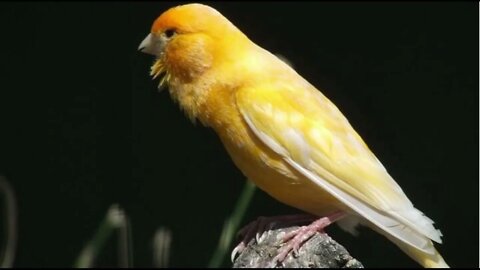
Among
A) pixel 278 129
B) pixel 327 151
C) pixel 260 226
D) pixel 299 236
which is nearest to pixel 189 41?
pixel 278 129

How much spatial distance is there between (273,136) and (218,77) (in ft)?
0.92

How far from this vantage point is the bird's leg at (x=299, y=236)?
2.98 meters

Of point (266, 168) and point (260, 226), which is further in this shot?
point (266, 168)

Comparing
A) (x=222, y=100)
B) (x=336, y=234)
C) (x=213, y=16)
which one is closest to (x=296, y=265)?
(x=222, y=100)

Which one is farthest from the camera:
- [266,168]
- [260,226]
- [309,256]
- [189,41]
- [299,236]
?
[189,41]

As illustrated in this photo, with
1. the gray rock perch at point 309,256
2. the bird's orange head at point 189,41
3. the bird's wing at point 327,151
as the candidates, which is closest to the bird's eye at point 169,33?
the bird's orange head at point 189,41

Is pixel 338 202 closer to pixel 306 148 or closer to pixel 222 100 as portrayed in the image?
pixel 306 148

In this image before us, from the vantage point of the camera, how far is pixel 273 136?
361 centimetres

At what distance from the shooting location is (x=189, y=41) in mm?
3803

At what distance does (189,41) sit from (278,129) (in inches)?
17.2

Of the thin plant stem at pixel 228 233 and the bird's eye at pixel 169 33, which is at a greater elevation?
the bird's eye at pixel 169 33

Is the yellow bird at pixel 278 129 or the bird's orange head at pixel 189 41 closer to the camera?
the yellow bird at pixel 278 129

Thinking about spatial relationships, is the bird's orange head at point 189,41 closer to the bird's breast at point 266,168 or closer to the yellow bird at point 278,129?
the yellow bird at point 278,129

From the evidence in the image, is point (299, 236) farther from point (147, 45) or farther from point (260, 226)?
point (147, 45)
